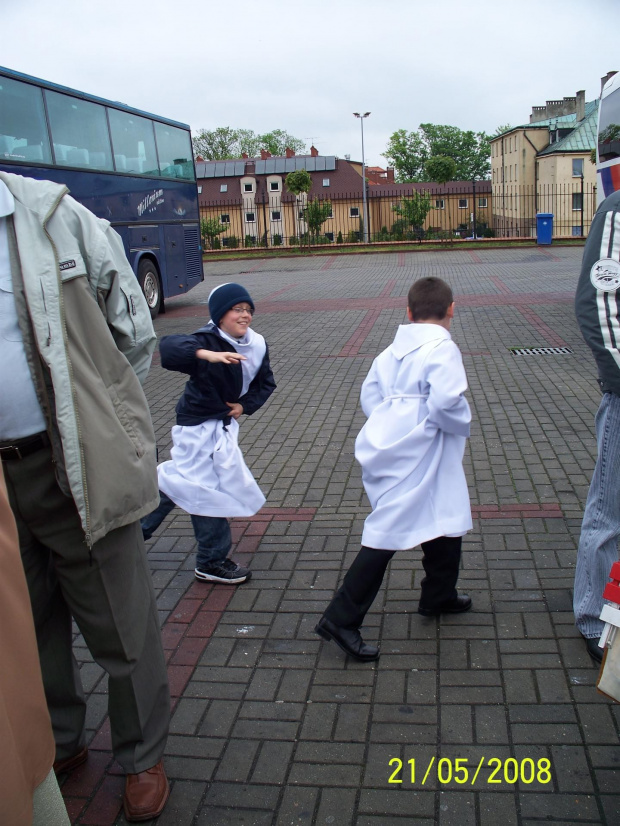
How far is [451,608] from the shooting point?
133 inches

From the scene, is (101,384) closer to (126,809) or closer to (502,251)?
(126,809)

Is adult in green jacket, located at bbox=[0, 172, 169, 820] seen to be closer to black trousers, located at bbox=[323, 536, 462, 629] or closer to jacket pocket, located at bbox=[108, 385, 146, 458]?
jacket pocket, located at bbox=[108, 385, 146, 458]

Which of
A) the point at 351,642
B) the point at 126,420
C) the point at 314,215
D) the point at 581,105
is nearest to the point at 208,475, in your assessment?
the point at 351,642

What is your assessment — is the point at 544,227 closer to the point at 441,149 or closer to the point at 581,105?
the point at 581,105

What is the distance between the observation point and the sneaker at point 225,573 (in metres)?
3.81

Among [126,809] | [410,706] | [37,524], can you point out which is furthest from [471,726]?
[37,524]

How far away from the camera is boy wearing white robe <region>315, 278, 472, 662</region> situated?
291cm

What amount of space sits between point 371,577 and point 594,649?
0.95 meters

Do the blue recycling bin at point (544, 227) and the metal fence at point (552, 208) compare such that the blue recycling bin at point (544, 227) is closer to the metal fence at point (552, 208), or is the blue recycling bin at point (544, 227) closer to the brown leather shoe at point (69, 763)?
the metal fence at point (552, 208)

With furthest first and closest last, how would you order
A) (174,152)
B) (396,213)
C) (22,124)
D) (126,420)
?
(396,213)
(174,152)
(22,124)
(126,420)

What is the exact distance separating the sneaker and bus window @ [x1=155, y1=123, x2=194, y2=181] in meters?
12.4

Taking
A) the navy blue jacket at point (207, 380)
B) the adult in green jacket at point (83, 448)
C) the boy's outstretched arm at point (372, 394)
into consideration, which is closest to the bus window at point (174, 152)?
the navy blue jacket at point (207, 380)

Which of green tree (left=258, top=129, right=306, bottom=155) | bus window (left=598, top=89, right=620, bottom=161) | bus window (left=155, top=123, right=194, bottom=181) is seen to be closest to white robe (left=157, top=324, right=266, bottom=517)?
bus window (left=598, top=89, right=620, bottom=161)

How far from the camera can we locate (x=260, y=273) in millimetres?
22750
